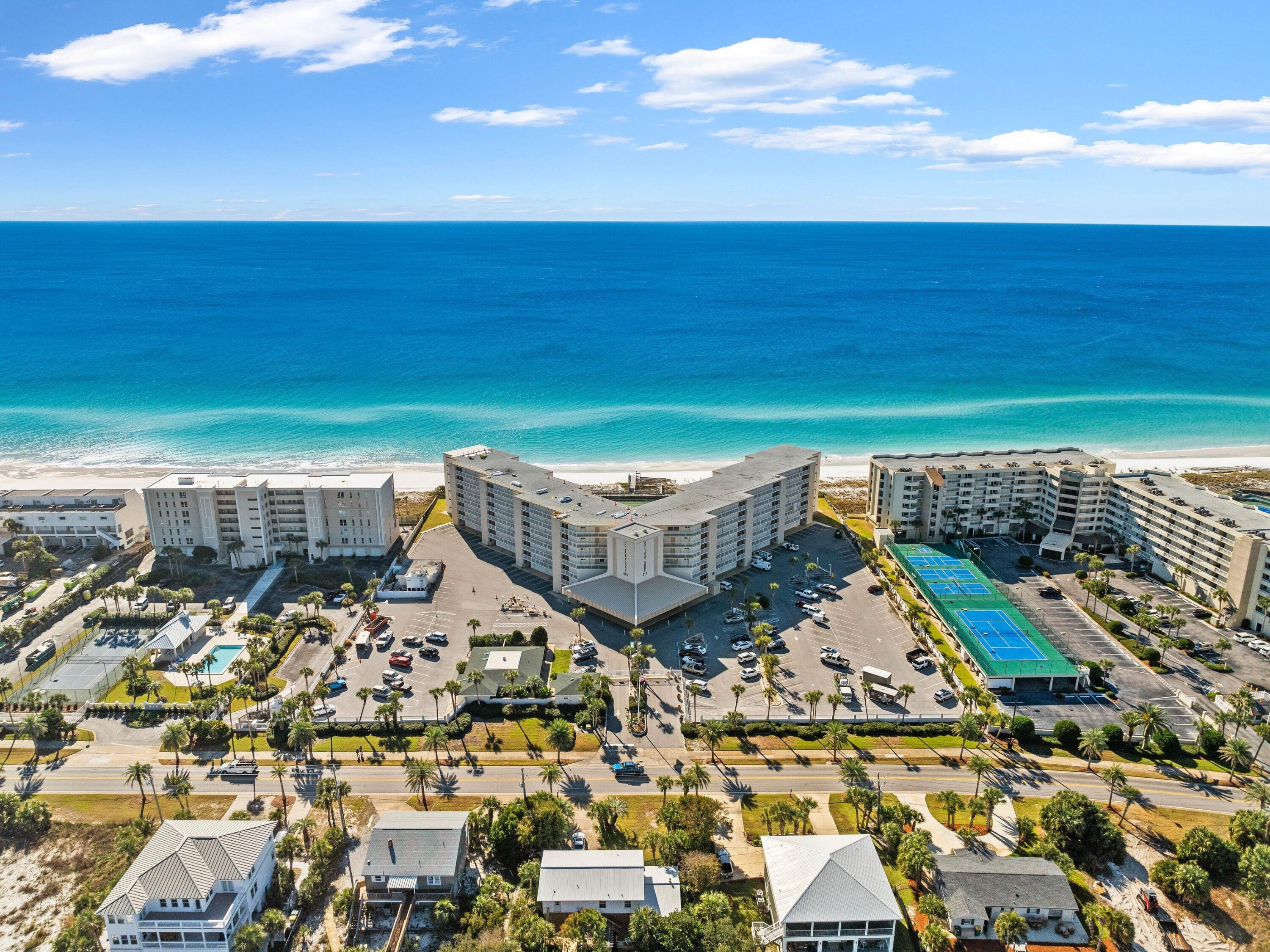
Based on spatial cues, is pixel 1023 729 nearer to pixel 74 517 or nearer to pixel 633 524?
pixel 633 524

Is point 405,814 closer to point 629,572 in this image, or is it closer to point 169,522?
point 629,572

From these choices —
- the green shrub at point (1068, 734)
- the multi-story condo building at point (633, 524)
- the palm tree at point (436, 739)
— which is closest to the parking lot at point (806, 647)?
A: the multi-story condo building at point (633, 524)

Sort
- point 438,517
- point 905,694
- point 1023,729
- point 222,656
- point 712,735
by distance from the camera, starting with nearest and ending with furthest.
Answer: point 712,735, point 1023,729, point 905,694, point 222,656, point 438,517

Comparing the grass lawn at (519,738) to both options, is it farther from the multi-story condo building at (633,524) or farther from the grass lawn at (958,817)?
the grass lawn at (958,817)

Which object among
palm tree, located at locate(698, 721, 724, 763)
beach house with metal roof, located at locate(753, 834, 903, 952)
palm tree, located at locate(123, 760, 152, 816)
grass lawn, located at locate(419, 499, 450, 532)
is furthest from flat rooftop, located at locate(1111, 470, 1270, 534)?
palm tree, located at locate(123, 760, 152, 816)

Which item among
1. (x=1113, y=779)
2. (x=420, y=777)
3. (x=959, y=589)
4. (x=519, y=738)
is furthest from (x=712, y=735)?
(x=959, y=589)

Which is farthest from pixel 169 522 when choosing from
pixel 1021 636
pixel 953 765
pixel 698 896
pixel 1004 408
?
pixel 1004 408

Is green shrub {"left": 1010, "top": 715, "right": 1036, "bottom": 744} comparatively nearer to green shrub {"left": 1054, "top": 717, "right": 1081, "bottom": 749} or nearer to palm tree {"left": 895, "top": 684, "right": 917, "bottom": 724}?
green shrub {"left": 1054, "top": 717, "right": 1081, "bottom": 749}
